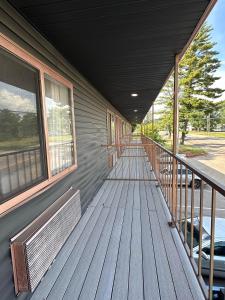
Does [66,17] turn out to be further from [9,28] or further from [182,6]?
[182,6]

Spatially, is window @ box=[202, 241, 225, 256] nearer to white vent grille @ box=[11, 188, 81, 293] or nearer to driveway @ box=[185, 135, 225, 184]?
driveway @ box=[185, 135, 225, 184]

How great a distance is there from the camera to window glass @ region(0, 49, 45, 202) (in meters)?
1.40

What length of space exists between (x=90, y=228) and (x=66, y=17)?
2.31m

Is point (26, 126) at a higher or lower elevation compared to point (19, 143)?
higher

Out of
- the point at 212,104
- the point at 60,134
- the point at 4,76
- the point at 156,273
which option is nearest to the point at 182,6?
the point at 4,76

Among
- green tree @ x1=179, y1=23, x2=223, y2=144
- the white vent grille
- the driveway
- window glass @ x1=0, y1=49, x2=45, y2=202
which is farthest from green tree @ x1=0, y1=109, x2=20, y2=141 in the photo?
green tree @ x1=179, y1=23, x2=223, y2=144

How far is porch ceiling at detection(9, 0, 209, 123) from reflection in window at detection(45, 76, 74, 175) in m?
0.46

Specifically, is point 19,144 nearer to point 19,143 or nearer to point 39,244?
point 19,143

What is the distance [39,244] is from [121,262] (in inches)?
31.7

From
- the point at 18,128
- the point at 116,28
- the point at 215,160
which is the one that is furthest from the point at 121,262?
the point at 215,160

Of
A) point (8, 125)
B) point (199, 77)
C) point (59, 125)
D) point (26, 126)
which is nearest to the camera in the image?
point (8, 125)

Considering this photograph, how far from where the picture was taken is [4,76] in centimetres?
142

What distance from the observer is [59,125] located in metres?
2.40

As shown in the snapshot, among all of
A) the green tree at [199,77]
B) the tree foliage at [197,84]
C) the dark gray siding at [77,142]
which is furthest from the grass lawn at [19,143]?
the green tree at [199,77]
